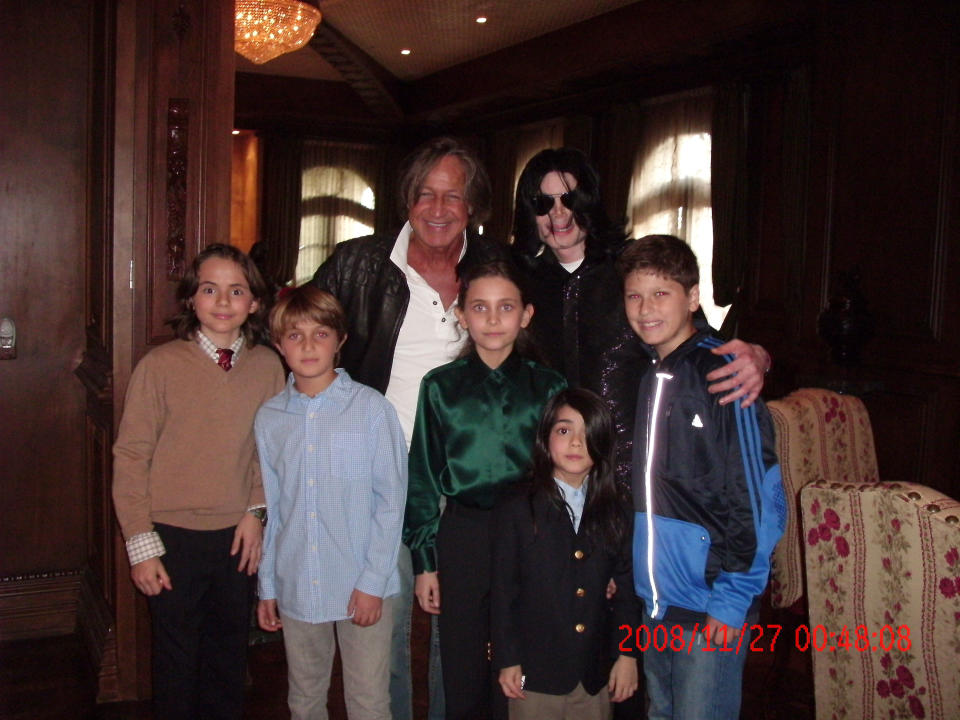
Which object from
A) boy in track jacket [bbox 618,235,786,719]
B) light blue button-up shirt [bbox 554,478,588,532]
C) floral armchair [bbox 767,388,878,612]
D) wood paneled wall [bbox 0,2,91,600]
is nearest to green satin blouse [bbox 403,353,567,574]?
light blue button-up shirt [bbox 554,478,588,532]

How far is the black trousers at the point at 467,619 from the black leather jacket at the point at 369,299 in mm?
468

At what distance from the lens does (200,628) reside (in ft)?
6.93

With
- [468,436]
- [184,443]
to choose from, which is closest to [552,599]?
[468,436]

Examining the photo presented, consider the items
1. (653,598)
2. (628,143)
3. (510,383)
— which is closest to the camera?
(653,598)

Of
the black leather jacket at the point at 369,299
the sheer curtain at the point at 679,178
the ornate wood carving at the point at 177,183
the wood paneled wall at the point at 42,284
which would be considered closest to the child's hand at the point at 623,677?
the black leather jacket at the point at 369,299

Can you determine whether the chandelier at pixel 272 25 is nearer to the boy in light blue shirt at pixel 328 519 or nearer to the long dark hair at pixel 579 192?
the long dark hair at pixel 579 192

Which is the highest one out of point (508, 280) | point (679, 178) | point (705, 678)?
point (679, 178)

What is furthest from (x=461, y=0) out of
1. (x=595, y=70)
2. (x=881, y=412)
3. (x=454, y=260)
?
(x=454, y=260)

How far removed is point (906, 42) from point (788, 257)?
1.61m

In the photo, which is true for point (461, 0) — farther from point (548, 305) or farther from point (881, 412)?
point (548, 305)

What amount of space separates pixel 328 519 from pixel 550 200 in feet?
3.10

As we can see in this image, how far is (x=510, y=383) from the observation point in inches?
73.7

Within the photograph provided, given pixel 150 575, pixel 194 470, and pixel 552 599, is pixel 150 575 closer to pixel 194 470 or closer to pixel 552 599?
pixel 194 470

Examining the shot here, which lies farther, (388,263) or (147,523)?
(388,263)
